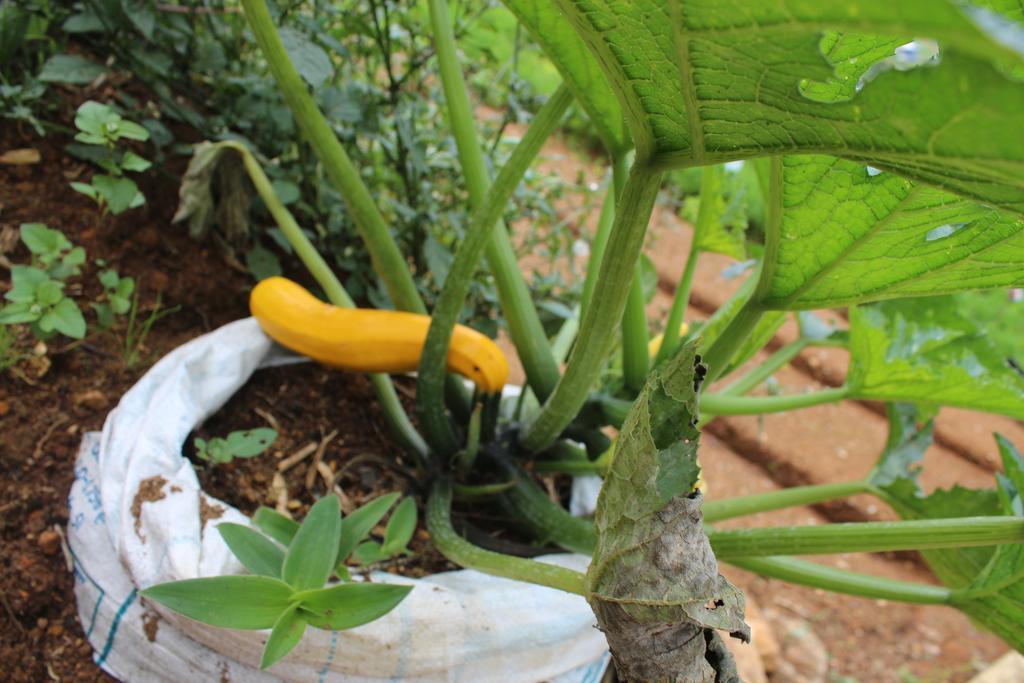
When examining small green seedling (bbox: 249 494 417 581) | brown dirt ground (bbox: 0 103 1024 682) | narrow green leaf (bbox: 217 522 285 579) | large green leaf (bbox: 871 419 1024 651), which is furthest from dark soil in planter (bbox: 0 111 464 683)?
large green leaf (bbox: 871 419 1024 651)

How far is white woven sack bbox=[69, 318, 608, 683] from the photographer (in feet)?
2.98

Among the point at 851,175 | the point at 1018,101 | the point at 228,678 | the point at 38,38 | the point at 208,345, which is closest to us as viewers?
the point at 1018,101

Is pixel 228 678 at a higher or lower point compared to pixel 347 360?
lower

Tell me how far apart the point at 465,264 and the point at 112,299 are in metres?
0.52

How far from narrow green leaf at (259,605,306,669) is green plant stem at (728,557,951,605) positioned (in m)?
0.55

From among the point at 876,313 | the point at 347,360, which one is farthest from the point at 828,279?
the point at 347,360

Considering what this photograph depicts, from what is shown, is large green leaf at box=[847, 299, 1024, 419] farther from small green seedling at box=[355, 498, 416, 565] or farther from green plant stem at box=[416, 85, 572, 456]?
small green seedling at box=[355, 498, 416, 565]

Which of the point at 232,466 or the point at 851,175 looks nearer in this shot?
the point at 851,175

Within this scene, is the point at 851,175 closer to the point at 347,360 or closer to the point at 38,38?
the point at 347,360

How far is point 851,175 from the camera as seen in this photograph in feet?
2.63

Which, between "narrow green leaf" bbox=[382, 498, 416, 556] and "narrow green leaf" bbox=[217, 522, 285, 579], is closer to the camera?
"narrow green leaf" bbox=[217, 522, 285, 579]

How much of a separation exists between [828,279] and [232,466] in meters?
0.78

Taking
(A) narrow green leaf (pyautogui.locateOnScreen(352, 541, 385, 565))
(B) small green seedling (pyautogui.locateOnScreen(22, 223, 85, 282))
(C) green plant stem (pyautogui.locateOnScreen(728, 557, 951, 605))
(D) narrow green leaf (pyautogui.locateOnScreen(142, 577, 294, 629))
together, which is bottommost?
(A) narrow green leaf (pyautogui.locateOnScreen(352, 541, 385, 565))

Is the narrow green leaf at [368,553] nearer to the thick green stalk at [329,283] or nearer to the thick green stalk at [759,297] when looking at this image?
the thick green stalk at [329,283]
